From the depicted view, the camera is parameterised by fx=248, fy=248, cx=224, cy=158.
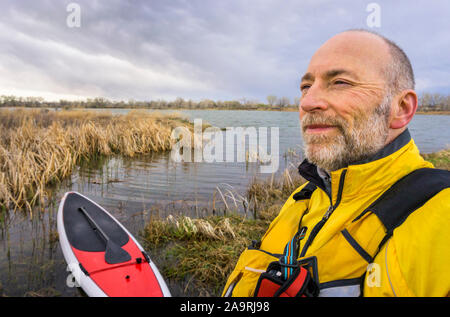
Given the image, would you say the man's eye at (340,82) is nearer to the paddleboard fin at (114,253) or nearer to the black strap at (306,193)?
the black strap at (306,193)

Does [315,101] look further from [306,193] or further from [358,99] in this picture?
[306,193]

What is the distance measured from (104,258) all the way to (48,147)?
756 centimetres

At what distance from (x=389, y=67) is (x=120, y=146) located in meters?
14.2

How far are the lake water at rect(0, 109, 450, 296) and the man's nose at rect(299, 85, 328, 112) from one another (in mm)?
3514

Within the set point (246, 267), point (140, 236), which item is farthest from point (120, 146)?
point (246, 267)

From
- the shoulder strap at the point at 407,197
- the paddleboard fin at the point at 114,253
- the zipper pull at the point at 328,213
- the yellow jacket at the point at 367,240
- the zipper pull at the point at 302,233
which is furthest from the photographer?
the paddleboard fin at the point at 114,253

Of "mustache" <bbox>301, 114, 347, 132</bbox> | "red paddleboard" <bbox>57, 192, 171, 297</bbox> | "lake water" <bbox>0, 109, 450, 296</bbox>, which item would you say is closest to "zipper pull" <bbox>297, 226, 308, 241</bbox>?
"mustache" <bbox>301, 114, 347, 132</bbox>

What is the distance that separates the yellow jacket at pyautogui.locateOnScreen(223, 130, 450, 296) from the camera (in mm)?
1086

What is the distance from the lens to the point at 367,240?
1.34 m

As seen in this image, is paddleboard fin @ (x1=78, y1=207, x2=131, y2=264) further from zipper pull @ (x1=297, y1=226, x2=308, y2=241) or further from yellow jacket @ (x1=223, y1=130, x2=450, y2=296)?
zipper pull @ (x1=297, y1=226, x2=308, y2=241)

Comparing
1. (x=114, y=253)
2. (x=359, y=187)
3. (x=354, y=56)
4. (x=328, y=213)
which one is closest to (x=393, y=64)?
(x=354, y=56)

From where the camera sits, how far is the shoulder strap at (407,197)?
4.09ft

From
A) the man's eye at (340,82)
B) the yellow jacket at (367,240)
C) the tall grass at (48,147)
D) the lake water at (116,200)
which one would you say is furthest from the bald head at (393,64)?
the tall grass at (48,147)
